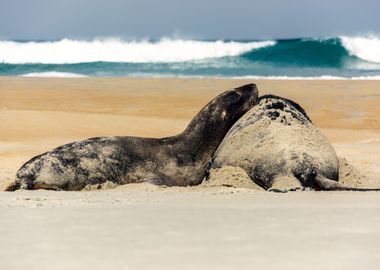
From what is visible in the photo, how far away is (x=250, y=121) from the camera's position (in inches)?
315

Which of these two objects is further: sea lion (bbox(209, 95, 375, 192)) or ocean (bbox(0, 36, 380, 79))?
ocean (bbox(0, 36, 380, 79))

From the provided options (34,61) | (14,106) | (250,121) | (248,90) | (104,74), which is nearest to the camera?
(250,121)

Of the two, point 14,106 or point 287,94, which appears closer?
point 14,106

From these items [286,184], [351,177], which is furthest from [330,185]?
[351,177]

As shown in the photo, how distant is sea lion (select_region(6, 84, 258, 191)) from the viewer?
7.85 m

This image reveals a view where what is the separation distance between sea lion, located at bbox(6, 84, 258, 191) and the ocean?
22234 mm

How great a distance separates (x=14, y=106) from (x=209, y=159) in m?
10.2

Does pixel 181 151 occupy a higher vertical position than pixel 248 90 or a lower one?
lower

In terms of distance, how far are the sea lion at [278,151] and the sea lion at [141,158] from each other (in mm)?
340

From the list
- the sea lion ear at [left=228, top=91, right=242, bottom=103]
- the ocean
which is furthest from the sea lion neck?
the ocean

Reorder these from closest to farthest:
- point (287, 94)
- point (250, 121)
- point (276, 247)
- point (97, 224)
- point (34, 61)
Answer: point (276, 247), point (97, 224), point (250, 121), point (287, 94), point (34, 61)

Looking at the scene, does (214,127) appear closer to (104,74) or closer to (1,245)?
(1,245)

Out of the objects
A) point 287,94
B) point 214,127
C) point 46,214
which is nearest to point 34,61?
point 287,94

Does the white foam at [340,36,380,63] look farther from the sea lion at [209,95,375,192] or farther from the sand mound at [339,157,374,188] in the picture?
the sea lion at [209,95,375,192]
